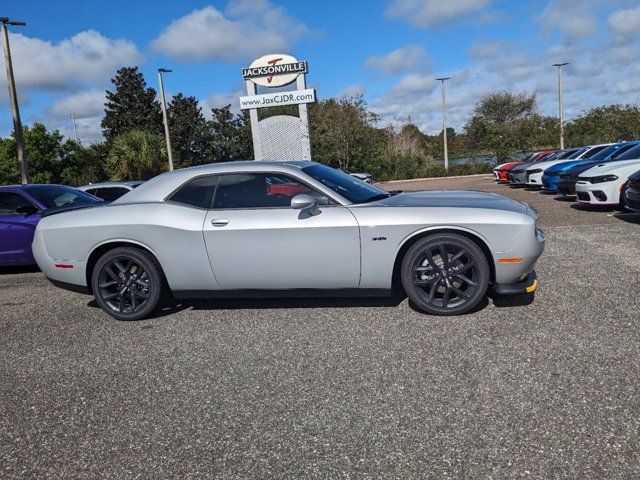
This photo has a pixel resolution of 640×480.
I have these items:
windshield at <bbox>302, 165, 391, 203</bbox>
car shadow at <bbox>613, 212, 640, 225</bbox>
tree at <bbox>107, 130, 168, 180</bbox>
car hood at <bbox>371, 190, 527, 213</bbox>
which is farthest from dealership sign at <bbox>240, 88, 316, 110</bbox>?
tree at <bbox>107, 130, 168, 180</bbox>

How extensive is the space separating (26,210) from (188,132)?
122ft

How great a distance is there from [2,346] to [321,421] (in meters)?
3.27

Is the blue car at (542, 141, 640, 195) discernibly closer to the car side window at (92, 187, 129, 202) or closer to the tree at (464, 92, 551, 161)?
the car side window at (92, 187, 129, 202)

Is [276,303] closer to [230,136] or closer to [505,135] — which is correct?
[505,135]

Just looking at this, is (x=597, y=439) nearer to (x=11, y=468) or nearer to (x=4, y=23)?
(x=11, y=468)

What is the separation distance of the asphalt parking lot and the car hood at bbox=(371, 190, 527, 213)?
0.91 m

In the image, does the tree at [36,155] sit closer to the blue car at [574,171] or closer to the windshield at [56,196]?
the windshield at [56,196]

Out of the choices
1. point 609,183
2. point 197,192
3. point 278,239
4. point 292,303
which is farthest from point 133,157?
point 278,239

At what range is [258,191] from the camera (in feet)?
15.6

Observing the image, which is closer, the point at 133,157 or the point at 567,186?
the point at 567,186

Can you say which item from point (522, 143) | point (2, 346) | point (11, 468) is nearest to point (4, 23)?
point (2, 346)

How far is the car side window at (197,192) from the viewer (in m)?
4.84

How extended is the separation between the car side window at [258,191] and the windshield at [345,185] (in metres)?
0.19

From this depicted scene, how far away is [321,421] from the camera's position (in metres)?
2.88
